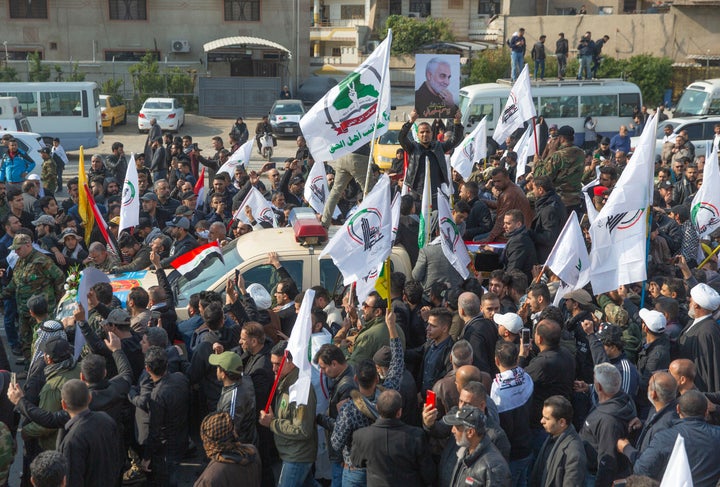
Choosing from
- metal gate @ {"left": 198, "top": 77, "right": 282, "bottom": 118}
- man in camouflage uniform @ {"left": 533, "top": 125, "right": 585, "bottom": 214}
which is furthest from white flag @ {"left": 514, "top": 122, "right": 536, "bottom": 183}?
metal gate @ {"left": 198, "top": 77, "right": 282, "bottom": 118}

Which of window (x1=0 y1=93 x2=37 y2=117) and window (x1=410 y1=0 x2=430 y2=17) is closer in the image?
window (x1=0 y1=93 x2=37 y2=117)

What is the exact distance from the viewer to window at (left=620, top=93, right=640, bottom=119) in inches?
1072

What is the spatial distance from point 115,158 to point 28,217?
560 cm

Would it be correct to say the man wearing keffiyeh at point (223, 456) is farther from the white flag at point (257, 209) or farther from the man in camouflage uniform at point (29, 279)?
the white flag at point (257, 209)

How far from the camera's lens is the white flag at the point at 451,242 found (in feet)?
28.5

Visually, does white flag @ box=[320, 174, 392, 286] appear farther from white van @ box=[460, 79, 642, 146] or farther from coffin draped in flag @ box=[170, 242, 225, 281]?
white van @ box=[460, 79, 642, 146]

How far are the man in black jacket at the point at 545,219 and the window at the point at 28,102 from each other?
23.2m

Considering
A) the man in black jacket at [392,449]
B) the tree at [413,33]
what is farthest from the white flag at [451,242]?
the tree at [413,33]

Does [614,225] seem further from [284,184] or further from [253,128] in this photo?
[253,128]

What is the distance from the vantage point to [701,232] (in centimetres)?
1002

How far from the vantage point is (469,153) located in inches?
547

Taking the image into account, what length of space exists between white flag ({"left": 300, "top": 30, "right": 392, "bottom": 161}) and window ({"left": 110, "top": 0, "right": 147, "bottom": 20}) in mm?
37913

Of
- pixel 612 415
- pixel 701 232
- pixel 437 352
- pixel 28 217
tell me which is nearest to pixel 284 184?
pixel 28 217

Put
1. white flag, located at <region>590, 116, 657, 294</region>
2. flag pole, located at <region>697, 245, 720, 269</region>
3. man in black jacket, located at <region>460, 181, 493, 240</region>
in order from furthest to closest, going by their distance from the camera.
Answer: man in black jacket, located at <region>460, 181, 493, 240</region> < flag pole, located at <region>697, 245, 720, 269</region> < white flag, located at <region>590, 116, 657, 294</region>
